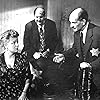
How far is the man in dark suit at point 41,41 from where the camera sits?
9.49ft

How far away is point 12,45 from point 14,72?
400 millimetres

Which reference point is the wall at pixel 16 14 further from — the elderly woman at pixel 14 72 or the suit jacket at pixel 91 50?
the suit jacket at pixel 91 50

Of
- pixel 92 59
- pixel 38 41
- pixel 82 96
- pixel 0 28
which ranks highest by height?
pixel 0 28

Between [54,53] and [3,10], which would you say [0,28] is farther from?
[54,53]

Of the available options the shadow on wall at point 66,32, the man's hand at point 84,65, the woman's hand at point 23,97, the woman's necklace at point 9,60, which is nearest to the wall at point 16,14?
the woman's necklace at point 9,60

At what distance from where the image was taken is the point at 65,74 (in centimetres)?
294

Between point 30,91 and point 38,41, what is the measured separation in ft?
2.48

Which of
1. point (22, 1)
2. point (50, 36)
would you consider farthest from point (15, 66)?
point (22, 1)

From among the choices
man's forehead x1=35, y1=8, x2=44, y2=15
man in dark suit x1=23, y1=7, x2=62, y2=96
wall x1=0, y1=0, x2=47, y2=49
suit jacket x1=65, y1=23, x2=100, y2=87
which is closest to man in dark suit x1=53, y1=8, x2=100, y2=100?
suit jacket x1=65, y1=23, x2=100, y2=87

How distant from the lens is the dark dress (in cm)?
288

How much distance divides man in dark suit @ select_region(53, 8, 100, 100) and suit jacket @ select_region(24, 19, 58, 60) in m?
0.24

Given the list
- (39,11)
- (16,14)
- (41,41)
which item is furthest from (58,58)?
(16,14)

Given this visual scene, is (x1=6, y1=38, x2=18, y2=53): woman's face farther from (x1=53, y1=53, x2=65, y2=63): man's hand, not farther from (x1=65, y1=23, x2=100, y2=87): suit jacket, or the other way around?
(x1=65, y1=23, x2=100, y2=87): suit jacket

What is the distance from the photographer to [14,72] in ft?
9.48
